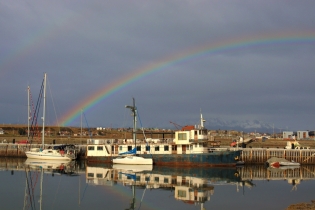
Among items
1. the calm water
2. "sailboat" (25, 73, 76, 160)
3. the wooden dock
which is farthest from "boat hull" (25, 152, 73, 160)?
the wooden dock

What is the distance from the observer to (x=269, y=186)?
46688mm

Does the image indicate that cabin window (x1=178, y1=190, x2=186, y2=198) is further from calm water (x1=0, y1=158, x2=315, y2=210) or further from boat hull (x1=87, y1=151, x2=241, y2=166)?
boat hull (x1=87, y1=151, x2=241, y2=166)

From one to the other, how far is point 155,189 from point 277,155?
125ft

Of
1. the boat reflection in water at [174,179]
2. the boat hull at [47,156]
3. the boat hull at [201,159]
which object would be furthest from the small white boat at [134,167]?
the boat hull at [47,156]

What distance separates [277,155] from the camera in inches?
2913

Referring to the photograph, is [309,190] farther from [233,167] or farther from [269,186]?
[233,167]

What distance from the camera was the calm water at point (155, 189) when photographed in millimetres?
35281

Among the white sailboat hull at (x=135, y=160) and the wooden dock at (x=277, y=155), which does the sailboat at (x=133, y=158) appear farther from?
the wooden dock at (x=277, y=155)

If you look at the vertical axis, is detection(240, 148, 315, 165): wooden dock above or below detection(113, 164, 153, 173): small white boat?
above

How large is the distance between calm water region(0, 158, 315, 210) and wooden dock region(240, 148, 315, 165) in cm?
1105

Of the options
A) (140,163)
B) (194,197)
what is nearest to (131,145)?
(140,163)

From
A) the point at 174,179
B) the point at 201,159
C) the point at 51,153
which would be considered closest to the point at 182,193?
the point at 174,179

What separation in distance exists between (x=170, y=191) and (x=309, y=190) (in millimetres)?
15380

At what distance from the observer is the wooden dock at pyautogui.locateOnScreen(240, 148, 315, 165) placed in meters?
73.2
